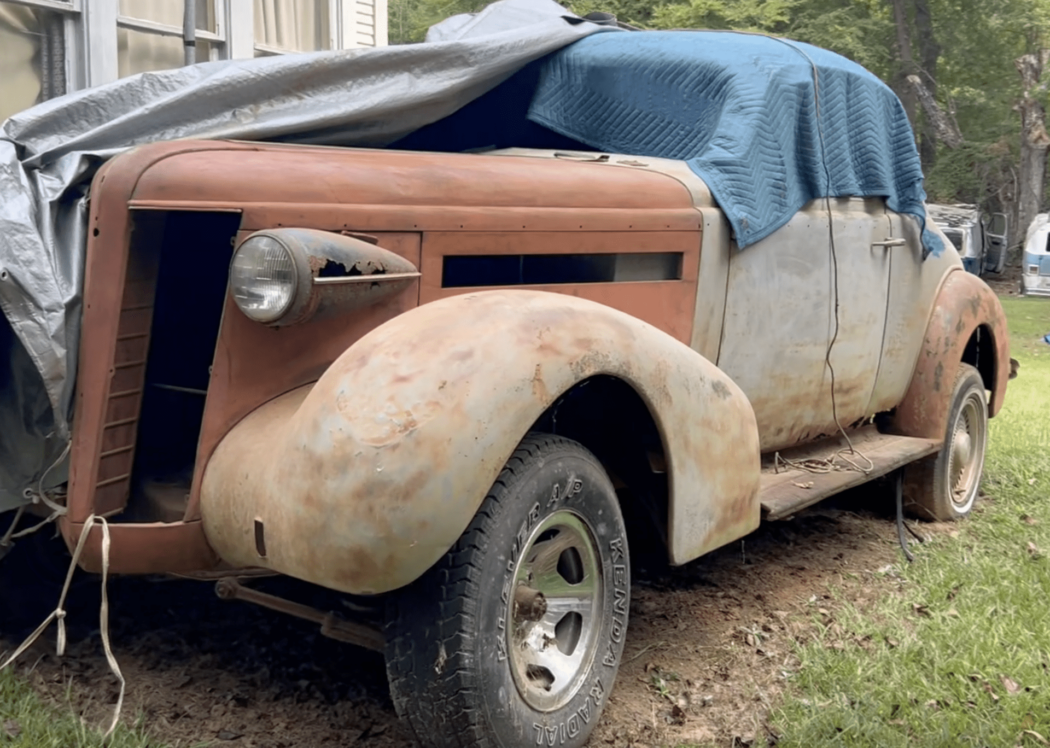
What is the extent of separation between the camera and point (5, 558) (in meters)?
3.48

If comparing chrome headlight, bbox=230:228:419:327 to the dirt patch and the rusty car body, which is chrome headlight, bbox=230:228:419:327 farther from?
the dirt patch

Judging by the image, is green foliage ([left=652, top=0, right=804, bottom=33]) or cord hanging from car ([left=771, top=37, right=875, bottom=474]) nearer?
cord hanging from car ([left=771, top=37, right=875, bottom=474])

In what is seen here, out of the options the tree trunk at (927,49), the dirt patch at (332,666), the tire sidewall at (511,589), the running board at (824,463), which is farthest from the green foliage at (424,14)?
the tire sidewall at (511,589)

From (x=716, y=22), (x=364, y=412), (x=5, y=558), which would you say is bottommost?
(x=5, y=558)

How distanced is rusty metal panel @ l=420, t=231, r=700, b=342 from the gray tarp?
2.47 ft

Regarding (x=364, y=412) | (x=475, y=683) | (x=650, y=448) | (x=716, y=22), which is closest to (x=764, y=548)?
(x=650, y=448)

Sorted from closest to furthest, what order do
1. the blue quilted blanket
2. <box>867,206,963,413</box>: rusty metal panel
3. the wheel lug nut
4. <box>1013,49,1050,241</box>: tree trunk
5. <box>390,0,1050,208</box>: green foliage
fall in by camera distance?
1. the wheel lug nut
2. the blue quilted blanket
3. <box>867,206,963,413</box>: rusty metal panel
4. <box>390,0,1050,208</box>: green foliage
5. <box>1013,49,1050,241</box>: tree trunk

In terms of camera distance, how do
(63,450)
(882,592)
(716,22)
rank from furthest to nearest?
(716,22) < (882,592) < (63,450)

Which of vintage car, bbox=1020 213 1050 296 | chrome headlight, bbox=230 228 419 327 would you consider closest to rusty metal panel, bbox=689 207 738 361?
chrome headlight, bbox=230 228 419 327

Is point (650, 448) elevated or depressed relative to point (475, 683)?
elevated

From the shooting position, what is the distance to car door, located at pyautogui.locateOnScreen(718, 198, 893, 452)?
412cm

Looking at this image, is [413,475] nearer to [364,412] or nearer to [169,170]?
[364,412]

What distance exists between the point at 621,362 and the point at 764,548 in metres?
2.31

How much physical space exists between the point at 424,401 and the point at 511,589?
55 centimetres
